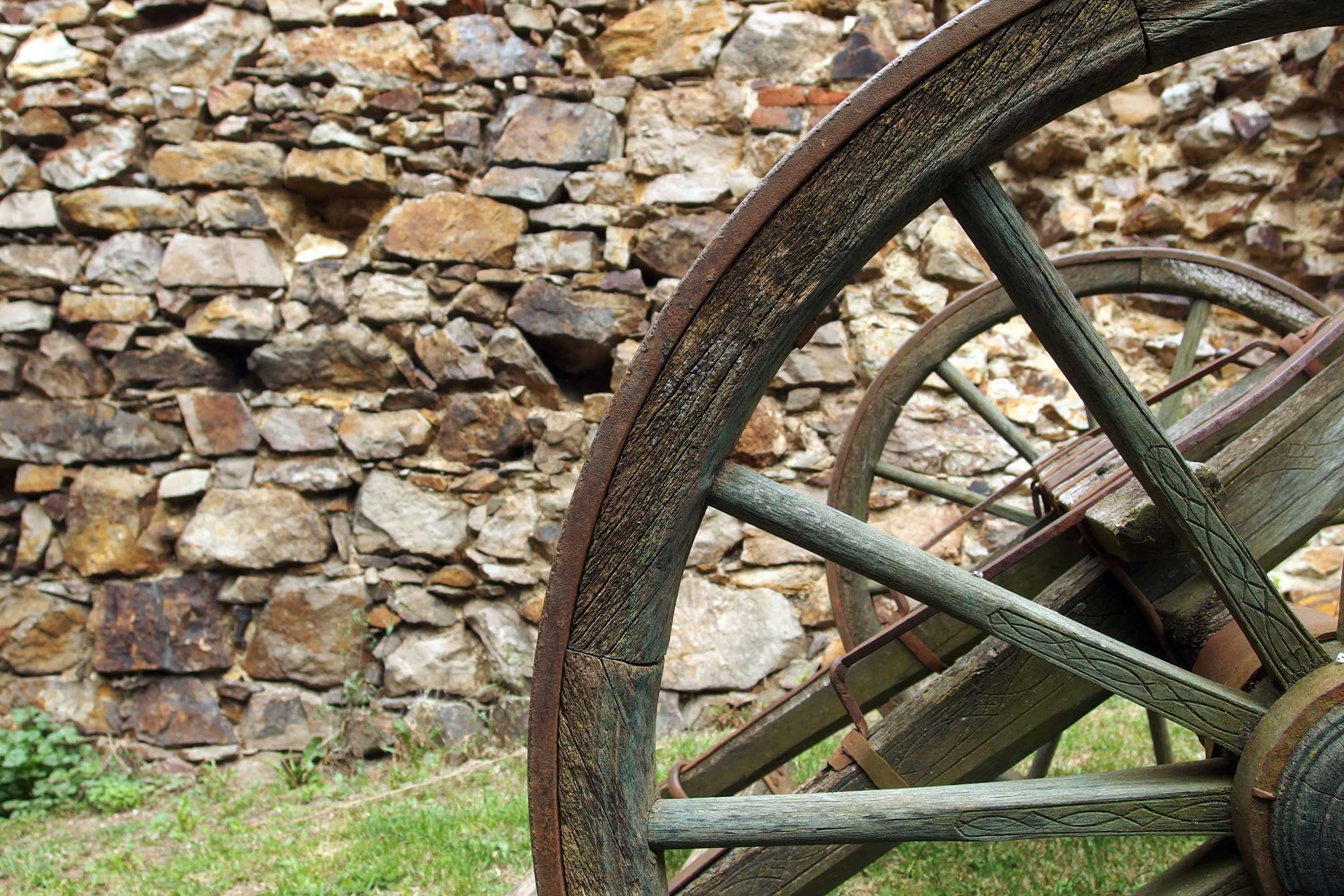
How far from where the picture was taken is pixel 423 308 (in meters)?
3.22

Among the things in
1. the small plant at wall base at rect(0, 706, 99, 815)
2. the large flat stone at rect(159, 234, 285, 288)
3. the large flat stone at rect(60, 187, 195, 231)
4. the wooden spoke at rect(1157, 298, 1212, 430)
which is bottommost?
the small plant at wall base at rect(0, 706, 99, 815)

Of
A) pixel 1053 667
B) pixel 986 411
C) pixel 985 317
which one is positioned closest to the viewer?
pixel 1053 667

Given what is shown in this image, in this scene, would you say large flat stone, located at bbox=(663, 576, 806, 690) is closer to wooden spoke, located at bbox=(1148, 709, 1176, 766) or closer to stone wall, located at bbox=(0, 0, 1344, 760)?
stone wall, located at bbox=(0, 0, 1344, 760)

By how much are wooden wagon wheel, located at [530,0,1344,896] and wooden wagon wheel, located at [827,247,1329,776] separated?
33.6 inches

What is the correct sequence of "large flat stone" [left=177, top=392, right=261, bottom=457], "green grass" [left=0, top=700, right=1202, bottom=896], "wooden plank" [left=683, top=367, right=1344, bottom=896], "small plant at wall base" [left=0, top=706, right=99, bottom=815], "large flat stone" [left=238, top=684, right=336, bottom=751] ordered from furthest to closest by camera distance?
"large flat stone" [left=177, top=392, right=261, bottom=457]
"large flat stone" [left=238, top=684, right=336, bottom=751]
"small plant at wall base" [left=0, top=706, right=99, bottom=815]
"green grass" [left=0, top=700, right=1202, bottom=896]
"wooden plank" [left=683, top=367, right=1344, bottom=896]

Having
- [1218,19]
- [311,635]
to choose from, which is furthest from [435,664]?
[1218,19]

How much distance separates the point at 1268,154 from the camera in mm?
3135

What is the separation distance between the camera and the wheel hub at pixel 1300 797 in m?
0.79

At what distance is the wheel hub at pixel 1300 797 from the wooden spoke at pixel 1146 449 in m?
0.04

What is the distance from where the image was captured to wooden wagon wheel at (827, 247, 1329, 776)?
181 centimetres

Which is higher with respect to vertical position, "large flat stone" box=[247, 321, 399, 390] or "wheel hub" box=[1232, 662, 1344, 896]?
"large flat stone" box=[247, 321, 399, 390]

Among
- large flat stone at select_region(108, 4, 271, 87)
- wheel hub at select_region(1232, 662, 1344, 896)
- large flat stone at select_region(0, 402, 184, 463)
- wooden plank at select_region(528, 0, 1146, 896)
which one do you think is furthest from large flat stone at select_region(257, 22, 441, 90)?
wheel hub at select_region(1232, 662, 1344, 896)

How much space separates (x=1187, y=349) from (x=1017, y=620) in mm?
1444

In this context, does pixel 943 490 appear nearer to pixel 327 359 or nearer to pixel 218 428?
pixel 327 359
